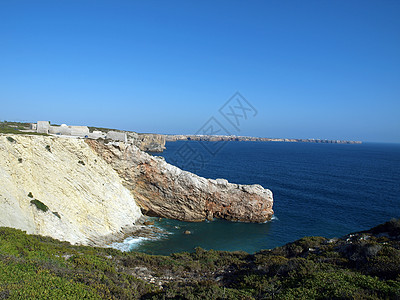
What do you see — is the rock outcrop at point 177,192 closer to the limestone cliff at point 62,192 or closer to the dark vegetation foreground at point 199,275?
the limestone cliff at point 62,192

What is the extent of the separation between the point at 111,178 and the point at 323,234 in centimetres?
2700

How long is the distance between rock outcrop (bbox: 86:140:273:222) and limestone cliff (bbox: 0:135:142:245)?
1.56 meters

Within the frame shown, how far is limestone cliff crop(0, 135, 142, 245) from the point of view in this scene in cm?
1964

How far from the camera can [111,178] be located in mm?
30172

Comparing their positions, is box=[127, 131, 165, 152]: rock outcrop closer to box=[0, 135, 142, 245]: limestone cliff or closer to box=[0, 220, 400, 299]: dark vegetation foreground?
box=[0, 135, 142, 245]: limestone cliff

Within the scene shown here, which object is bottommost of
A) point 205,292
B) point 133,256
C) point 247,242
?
point 247,242

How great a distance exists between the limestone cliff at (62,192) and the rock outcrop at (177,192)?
156 centimetres

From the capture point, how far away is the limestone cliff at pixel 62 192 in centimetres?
1964

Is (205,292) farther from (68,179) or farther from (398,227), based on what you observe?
(68,179)

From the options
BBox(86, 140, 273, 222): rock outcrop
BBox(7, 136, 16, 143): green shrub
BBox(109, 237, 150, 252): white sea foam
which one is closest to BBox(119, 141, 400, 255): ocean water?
BBox(109, 237, 150, 252): white sea foam

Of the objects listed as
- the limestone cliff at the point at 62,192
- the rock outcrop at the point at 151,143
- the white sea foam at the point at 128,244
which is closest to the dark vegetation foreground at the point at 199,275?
the limestone cliff at the point at 62,192

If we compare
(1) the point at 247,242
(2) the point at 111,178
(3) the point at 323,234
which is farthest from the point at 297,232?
(2) the point at 111,178

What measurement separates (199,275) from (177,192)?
20.1 meters

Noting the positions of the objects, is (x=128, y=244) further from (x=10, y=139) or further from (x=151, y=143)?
(x=151, y=143)
